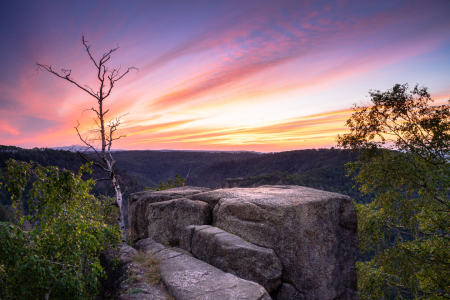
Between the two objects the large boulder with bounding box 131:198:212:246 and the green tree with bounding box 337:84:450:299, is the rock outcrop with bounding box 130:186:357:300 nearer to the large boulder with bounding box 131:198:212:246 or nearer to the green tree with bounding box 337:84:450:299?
the large boulder with bounding box 131:198:212:246

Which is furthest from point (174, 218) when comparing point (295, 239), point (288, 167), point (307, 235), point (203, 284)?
point (288, 167)

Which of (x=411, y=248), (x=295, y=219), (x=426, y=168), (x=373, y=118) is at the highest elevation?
(x=373, y=118)

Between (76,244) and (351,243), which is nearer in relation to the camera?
(76,244)

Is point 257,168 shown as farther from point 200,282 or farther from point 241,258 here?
point 200,282

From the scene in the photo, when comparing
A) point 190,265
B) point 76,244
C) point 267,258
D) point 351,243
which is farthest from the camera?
point 351,243

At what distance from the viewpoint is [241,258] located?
7516mm

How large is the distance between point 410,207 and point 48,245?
15902 mm

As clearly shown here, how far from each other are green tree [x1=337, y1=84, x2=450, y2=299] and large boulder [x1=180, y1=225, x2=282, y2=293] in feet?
25.1

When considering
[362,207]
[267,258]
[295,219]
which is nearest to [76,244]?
[267,258]

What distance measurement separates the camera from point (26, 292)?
180 inches

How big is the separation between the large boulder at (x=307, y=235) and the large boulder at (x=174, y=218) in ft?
4.06

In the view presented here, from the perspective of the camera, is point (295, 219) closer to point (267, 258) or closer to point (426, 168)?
point (267, 258)

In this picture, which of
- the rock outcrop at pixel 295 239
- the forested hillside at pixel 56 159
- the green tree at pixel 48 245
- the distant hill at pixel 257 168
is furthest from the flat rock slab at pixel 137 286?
the forested hillside at pixel 56 159

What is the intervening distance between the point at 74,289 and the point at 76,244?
89cm
